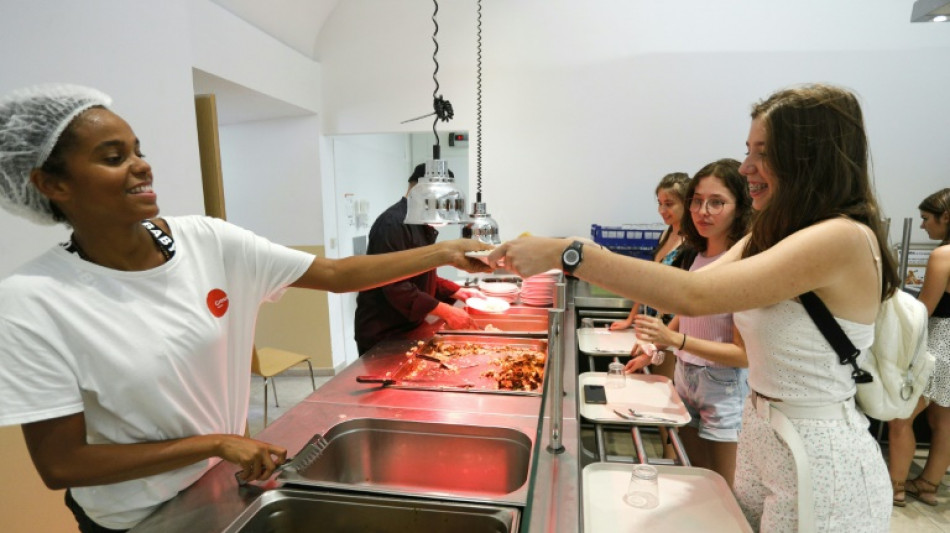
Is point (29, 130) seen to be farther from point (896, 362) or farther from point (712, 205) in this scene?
point (712, 205)

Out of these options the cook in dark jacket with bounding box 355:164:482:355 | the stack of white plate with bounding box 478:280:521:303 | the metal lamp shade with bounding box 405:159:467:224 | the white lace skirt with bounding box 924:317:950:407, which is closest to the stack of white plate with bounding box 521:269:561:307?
the stack of white plate with bounding box 478:280:521:303

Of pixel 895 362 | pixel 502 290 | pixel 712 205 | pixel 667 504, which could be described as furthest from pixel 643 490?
pixel 502 290

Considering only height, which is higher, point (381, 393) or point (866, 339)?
point (866, 339)

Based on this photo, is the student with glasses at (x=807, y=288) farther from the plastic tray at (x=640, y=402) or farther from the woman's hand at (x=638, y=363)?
the woman's hand at (x=638, y=363)

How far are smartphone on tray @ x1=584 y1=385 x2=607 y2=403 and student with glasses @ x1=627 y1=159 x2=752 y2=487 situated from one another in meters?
0.27

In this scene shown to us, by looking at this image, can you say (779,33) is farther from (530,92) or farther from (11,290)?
(11,290)

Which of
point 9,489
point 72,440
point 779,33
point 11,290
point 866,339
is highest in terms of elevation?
point 779,33

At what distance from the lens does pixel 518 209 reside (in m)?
4.52

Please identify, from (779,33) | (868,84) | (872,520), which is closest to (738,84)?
(779,33)

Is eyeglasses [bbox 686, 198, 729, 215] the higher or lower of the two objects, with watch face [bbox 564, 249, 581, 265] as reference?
higher

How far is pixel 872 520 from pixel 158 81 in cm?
333

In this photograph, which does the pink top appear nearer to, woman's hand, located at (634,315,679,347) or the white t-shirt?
woman's hand, located at (634,315,679,347)

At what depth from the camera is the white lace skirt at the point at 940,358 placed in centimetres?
278

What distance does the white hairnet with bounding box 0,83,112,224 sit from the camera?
37.5 inches
